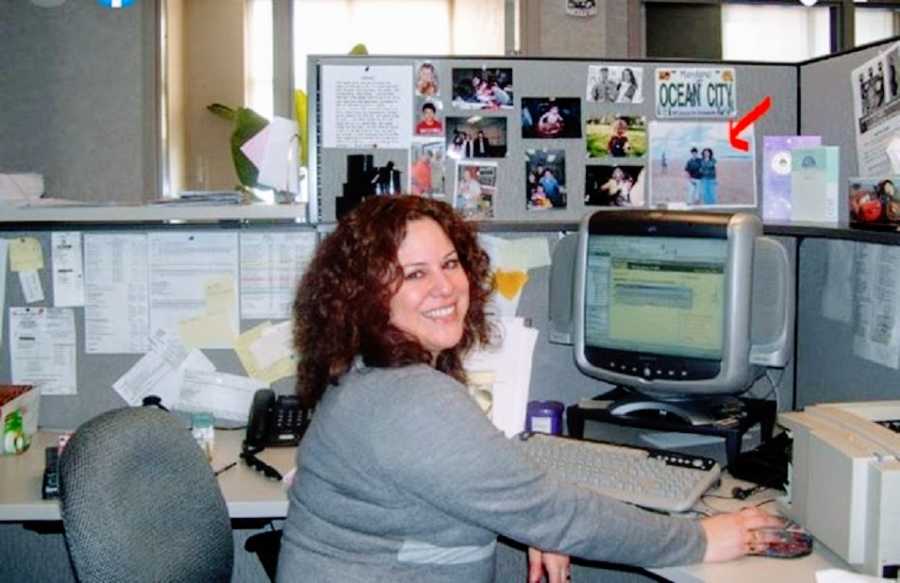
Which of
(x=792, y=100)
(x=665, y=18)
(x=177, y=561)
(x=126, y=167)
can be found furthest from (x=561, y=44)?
(x=177, y=561)

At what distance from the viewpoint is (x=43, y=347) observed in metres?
1.98

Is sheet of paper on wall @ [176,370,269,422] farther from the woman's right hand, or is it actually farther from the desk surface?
the woman's right hand

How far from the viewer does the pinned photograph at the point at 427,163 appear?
75.7 inches

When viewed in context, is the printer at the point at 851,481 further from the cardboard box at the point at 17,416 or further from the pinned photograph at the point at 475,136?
the cardboard box at the point at 17,416

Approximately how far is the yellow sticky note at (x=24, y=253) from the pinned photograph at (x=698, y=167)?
1267mm

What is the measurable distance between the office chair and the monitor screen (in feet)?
2.65

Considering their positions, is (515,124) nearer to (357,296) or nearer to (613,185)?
(613,185)

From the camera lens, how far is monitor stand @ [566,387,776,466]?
1662mm

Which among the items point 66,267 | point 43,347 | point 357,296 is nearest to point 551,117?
point 357,296

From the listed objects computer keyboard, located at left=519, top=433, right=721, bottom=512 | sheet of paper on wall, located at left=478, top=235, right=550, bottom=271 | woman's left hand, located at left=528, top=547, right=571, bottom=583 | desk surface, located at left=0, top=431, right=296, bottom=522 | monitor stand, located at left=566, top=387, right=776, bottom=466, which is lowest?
woman's left hand, located at left=528, top=547, right=571, bottom=583

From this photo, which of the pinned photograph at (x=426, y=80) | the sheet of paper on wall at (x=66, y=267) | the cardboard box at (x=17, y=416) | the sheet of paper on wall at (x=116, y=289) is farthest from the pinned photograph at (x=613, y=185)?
the cardboard box at (x=17, y=416)

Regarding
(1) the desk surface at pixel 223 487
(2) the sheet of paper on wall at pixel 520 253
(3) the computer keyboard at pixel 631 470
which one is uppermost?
(2) the sheet of paper on wall at pixel 520 253

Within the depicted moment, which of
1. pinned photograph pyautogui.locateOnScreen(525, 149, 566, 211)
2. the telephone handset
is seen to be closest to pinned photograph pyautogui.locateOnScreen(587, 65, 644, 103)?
pinned photograph pyautogui.locateOnScreen(525, 149, 566, 211)

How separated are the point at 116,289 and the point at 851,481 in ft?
4.72
